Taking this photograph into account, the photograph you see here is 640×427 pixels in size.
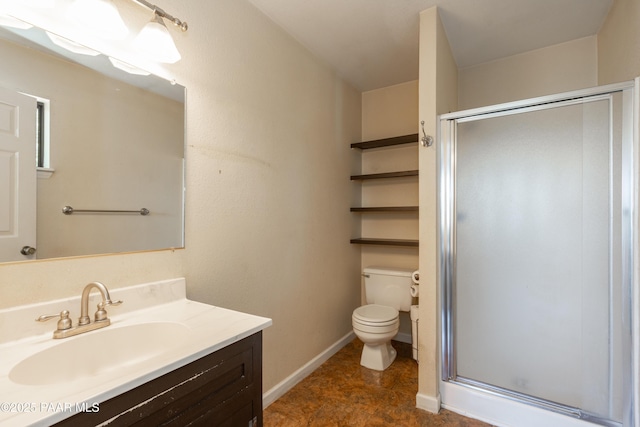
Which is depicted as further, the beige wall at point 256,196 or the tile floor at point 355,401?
the tile floor at point 355,401

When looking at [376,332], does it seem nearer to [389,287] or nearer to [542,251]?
[389,287]

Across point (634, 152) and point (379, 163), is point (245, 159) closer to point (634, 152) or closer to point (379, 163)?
point (379, 163)

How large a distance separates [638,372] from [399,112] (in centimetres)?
238

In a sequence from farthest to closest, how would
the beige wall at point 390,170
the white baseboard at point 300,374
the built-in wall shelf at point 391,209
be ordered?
1. the beige wall at point 390,170
2. the built-in wall shelf at point 391,209
3. the white baseboard at point 300,374

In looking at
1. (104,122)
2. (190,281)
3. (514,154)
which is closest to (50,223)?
(104,122)

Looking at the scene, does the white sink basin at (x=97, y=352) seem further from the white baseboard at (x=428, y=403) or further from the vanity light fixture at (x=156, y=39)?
the white baseboard at (x=428, y=403)

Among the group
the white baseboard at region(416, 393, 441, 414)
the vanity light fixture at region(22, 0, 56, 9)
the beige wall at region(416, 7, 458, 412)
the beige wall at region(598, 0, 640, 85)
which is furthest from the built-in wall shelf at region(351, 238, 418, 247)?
the vanity light fixture at region(22, 0, 56, 9)

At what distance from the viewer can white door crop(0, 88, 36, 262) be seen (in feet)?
3.11

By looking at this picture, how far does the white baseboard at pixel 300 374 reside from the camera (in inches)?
74.2

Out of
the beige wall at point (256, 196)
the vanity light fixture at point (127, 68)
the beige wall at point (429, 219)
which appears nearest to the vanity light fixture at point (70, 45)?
the vanity light fixture at point (127, 68)

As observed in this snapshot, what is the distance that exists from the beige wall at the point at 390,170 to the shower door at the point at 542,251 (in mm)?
920

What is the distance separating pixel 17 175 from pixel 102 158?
0.26 metres

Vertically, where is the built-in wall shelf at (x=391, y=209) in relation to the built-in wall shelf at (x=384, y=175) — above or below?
below

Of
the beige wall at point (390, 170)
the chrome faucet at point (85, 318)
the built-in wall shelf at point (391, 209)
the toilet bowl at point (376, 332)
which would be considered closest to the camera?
the chrome faucet at point (85, 318)
